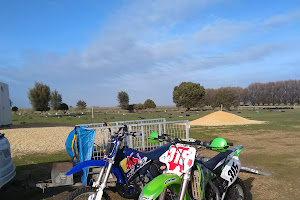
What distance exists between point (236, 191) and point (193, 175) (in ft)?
4.91

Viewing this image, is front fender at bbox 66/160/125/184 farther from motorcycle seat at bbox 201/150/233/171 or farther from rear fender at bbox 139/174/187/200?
motorcycle seat at bbox 201/150/233/171

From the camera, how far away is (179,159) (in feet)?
10.7

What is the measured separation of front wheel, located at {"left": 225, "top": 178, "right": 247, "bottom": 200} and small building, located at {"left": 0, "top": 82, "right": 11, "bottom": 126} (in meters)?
19.8

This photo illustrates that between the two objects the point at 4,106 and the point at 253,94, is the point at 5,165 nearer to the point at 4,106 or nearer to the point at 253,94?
the point at 4,106

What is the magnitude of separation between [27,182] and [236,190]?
13.9ft

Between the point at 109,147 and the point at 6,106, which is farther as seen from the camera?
the point at 6,106

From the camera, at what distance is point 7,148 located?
4816 millimetres

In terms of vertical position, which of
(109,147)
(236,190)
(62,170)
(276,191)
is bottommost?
(276,191)

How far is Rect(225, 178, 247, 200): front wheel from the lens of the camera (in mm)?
4268

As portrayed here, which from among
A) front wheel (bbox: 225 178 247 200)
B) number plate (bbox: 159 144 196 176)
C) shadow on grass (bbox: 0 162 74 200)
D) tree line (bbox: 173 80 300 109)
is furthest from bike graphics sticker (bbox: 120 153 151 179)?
tree line (bbox: 173 80 300 109)

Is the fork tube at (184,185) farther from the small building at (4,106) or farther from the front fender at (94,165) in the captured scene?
the small building at (4,106)

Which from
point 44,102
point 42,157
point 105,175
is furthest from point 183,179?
point 44,102

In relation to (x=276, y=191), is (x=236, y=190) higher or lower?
higher

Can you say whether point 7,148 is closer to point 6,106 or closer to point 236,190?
point 236,190
